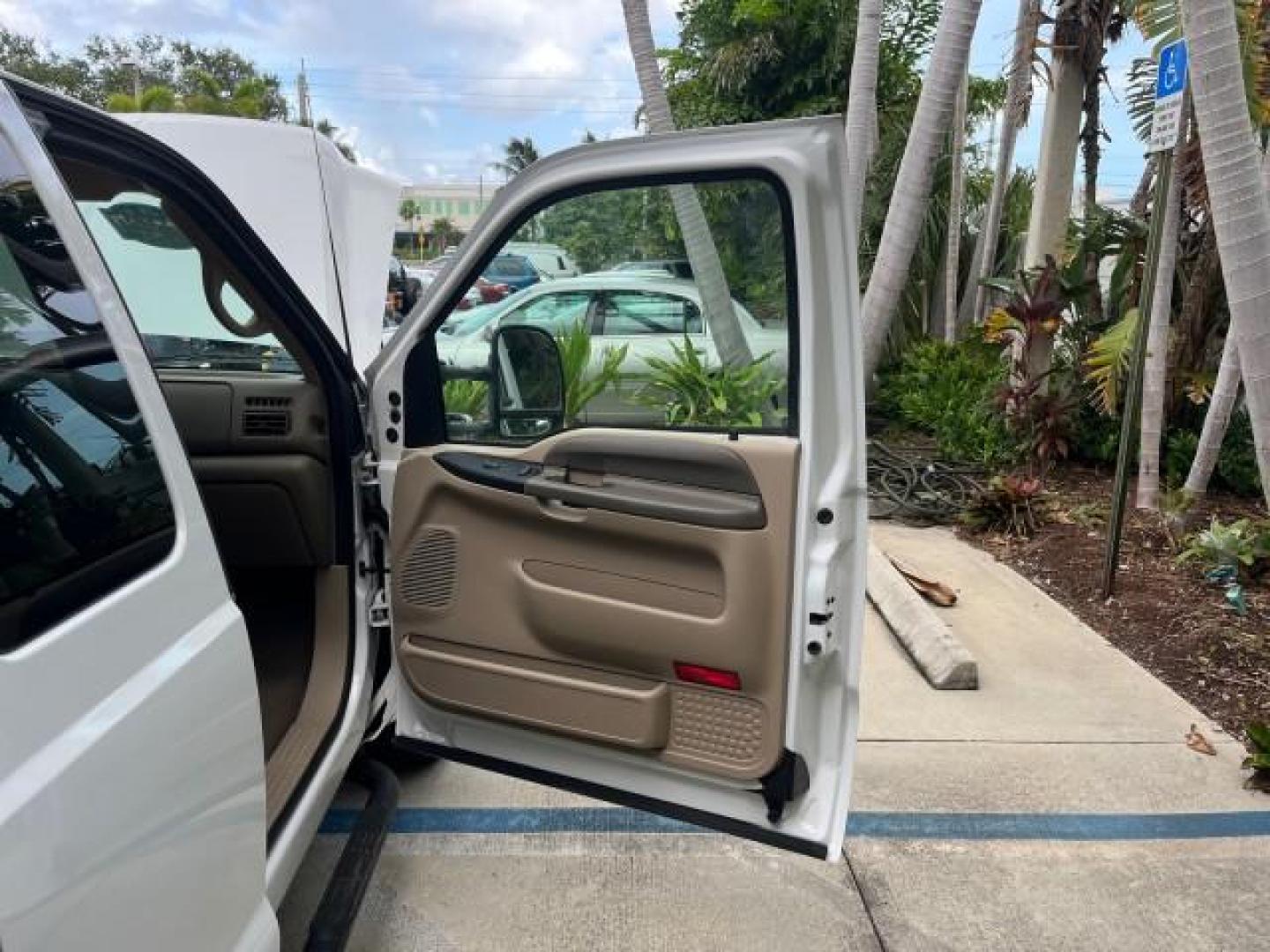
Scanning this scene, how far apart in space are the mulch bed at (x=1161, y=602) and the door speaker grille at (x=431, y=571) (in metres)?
3.28

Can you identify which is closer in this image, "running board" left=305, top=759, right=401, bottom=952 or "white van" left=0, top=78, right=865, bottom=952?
"white van" left=0, top=78, right=865, bottom=952

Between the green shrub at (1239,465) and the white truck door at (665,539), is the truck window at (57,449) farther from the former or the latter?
the green shrub at (1239,465)

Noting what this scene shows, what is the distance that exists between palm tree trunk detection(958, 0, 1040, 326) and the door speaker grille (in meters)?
6.53

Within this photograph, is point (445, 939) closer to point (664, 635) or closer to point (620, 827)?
point (620, 827)

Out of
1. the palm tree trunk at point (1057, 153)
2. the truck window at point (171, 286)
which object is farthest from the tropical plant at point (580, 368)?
the palm tree trunk at point (1057, 153)

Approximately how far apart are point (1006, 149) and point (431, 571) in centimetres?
825

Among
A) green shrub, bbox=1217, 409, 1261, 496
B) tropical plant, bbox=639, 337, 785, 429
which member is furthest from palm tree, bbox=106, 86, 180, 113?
tropical plant, bbox=639, 337, 785, 429

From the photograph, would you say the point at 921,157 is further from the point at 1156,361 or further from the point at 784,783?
Result: the point at 784,783

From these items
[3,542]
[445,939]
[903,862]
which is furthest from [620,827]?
[3,542]

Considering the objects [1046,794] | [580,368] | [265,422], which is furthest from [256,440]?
[1046,794]

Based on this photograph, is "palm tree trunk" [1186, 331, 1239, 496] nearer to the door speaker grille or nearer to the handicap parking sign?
the handicap parking sign

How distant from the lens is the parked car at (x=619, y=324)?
2.29 m

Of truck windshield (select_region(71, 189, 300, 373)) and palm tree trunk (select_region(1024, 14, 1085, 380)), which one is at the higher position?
palm tree trunk (select_region(1024, 14, 1085, 380))

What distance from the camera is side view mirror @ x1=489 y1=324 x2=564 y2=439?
232 cm
